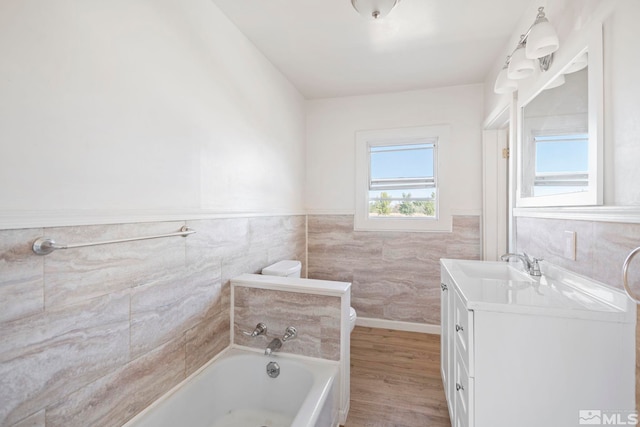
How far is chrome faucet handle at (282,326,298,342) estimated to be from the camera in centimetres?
168

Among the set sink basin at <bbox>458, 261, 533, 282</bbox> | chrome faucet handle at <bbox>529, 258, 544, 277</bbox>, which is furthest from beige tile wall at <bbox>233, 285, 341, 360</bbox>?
chrome faucet handle at <bbox>529, 258, 544, 277</bbox>

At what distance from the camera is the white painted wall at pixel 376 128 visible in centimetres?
267

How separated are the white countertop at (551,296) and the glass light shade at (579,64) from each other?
90 cm

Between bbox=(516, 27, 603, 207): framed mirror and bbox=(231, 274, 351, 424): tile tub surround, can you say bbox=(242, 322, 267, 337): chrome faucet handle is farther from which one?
bbox=(516, 27, 603, 207): framed mirror

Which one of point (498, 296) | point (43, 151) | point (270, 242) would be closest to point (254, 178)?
point (270, 242)

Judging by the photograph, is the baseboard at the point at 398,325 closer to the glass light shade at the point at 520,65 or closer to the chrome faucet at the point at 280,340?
the chrome faucet at the point at 280,340

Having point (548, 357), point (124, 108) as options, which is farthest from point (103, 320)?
point (548, 357)

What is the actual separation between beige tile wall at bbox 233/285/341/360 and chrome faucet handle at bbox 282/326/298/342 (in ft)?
0.07

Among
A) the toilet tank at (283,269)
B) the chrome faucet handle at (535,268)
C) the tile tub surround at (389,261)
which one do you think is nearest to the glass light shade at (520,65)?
the chrome faucet handle at (535,268)

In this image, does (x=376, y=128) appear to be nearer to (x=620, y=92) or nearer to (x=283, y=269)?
(x=283, y=269)

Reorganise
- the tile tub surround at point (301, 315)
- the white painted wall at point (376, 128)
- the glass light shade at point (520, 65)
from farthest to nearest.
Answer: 1. the white painted wall at point (376, 128)
2. the tile tub surround at point (301, 315)
3. the glass light shade at point (520, 65)

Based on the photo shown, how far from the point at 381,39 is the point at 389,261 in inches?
77.6

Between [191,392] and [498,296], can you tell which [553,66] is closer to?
[498,296]

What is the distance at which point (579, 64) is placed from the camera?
119cm
